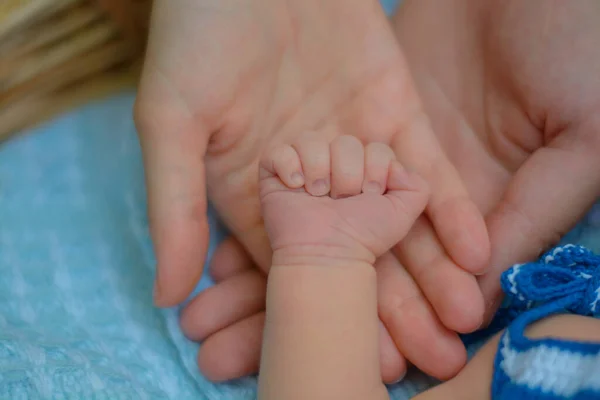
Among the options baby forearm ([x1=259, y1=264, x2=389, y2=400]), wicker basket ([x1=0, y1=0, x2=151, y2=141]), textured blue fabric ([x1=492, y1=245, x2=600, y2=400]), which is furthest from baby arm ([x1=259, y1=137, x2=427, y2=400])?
wicker basket ([x1=0, y1=0, x2=151, y2=141])

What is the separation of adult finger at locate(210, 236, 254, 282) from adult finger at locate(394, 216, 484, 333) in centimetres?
18

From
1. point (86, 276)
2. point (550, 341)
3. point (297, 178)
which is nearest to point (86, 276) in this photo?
point (86, 276)

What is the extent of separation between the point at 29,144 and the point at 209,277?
360 millimetres

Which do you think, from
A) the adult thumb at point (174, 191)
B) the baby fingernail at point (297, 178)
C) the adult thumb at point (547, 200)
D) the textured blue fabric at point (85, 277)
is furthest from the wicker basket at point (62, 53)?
the adult thumb at point (547, 200)

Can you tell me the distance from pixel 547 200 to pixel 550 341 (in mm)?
189

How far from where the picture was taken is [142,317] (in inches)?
27.6

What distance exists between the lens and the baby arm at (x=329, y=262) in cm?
54

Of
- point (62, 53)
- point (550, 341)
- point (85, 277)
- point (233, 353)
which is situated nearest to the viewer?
point (550, 341)

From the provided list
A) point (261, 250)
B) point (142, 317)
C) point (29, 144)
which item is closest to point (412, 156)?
point (261, 250)

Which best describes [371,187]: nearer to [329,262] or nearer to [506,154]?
[329,262]

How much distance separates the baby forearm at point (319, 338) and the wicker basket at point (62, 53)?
1.72 ft

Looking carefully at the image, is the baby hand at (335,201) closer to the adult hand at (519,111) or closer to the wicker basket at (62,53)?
the adult hand at (519,111)

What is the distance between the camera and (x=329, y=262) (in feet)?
1.84

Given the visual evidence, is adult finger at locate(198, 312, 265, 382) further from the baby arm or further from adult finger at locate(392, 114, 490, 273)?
adult finger at locate(392, 114, 490, 273)
